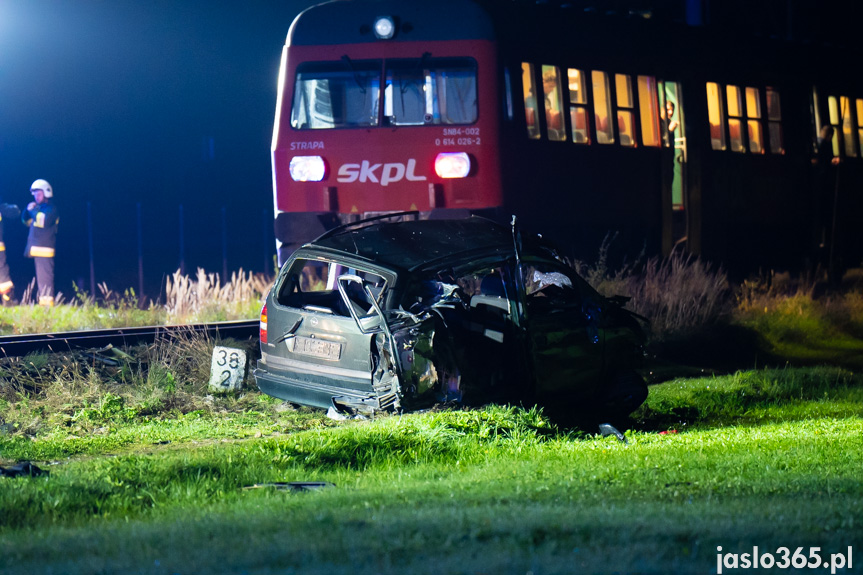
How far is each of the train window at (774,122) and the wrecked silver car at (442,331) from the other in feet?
30.9

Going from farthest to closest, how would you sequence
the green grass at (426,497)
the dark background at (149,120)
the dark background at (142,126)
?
the dark background at (142,126) → the dark background at (149,120) → the green grass at (426,497)

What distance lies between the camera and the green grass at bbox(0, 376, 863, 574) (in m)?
4.66

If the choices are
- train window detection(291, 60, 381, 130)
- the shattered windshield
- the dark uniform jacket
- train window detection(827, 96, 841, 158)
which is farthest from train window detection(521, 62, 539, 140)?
train window detection(827, 96, 841, 158)

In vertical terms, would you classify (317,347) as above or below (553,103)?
below

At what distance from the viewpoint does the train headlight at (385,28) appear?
12.5 meters

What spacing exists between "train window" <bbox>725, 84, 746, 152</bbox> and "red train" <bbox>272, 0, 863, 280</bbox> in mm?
28

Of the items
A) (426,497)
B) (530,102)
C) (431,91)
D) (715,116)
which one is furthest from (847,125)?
(426,497)

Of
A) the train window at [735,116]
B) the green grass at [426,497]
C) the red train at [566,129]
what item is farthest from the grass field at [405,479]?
the train window at [735,116]

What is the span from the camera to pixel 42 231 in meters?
16.5

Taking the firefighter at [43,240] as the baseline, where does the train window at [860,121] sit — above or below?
above

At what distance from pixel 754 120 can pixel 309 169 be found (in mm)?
8377

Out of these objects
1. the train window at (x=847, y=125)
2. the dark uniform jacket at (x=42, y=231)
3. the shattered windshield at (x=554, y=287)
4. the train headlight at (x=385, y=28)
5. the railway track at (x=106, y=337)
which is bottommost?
the railway track at (x=106, y=337)

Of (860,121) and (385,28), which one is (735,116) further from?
(385,28)

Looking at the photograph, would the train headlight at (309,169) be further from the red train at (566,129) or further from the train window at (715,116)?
the train window at (715,116)
